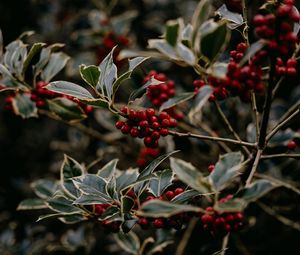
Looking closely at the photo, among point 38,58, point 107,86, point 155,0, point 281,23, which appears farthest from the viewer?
point 155,0

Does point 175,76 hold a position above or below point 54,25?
below

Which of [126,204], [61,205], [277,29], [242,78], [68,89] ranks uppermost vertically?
[277,29]

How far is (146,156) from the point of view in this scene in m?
1.87

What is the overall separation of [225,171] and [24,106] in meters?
0.83

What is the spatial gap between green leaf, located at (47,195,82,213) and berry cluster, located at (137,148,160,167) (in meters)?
0.60

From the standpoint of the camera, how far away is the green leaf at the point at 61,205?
1.23 m

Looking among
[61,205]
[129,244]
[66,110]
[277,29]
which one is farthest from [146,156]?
[277,29]

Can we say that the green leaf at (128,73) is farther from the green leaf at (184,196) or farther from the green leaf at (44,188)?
the green leaf at (44,188)

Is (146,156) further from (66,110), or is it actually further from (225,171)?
(225,171)

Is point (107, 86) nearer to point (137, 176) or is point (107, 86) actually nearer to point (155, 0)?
point (137, 176)

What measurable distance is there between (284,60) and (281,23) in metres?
0.23

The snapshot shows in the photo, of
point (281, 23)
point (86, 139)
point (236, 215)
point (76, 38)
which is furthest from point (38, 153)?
point (281, 23)

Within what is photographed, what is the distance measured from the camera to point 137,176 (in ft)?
3.91

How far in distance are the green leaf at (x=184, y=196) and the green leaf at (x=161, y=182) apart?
6cm
